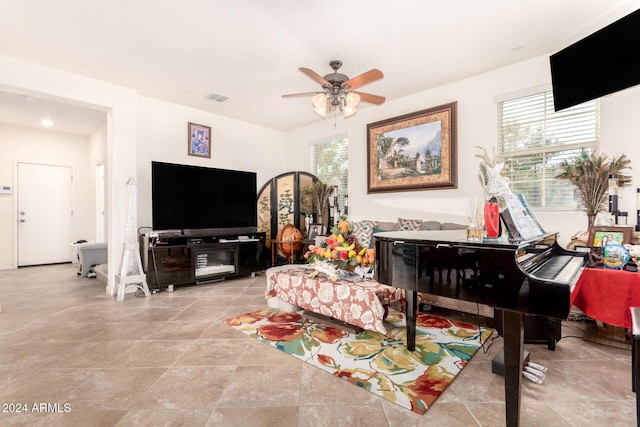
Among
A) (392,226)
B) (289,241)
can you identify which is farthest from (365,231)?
(289,241)

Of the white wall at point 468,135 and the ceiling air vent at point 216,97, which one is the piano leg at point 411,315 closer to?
the white wall at point 468,135

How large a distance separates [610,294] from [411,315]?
1.25 meters

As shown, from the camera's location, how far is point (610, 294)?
6.49 feet

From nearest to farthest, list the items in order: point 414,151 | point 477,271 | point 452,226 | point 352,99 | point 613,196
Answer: point 477,271 < point 613,196 < point 352,99 < point 452,226 < point 414,151

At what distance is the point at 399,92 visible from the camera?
449 centimetres

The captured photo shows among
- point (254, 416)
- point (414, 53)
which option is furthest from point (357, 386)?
point (414, 53)

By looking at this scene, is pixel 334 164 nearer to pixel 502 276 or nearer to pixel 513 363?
pixel 502 276

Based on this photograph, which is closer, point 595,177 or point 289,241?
point 595,177

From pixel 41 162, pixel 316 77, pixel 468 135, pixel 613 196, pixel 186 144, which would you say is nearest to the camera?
pixel 613 196

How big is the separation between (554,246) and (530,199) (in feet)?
5.41

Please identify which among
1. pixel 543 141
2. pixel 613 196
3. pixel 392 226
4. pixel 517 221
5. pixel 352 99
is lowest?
pixel 392 226

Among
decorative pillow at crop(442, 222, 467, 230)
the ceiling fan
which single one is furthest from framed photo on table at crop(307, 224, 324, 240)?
the ceiling fan

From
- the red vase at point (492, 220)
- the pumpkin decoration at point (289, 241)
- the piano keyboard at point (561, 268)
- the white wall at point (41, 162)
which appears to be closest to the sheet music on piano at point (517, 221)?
the red vase at point (492, 220)

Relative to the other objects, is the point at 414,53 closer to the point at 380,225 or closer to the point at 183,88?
the point at 380,225
